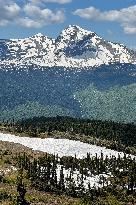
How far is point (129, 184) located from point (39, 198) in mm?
42736

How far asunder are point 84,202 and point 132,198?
21.3m

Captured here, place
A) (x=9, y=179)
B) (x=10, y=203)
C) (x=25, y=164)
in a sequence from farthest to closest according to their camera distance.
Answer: (x=25, y=164) → (x=9, y=179) → (x=10, y=203)

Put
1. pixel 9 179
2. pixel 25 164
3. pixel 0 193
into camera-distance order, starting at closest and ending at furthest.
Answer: pixel 0 193 < pixel 9 179 < pixel 25 164

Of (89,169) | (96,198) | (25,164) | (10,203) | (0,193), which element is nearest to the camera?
(10,203)

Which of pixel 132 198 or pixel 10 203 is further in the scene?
pixel 132 198

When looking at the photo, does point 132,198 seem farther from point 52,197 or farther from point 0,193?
point 0,193

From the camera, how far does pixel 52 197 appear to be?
131 m

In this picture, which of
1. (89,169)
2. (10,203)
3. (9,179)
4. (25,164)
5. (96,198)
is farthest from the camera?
(89,169)

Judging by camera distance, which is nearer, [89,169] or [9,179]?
[9,179]

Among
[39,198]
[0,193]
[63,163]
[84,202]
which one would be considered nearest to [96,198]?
[84,202]

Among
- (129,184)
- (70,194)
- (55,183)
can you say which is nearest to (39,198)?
(70,194)

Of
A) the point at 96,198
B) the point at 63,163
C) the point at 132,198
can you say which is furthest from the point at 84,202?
the point at 63,163

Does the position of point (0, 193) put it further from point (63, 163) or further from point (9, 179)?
point (63, 163)

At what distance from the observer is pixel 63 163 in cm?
19538
